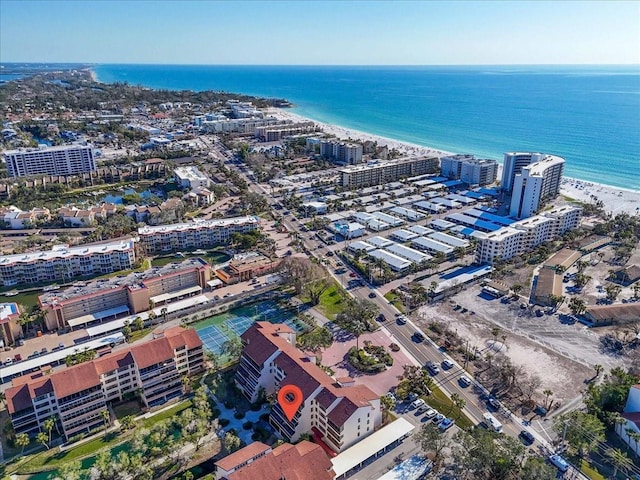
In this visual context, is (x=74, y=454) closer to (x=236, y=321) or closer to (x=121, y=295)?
(x=236, y=321)

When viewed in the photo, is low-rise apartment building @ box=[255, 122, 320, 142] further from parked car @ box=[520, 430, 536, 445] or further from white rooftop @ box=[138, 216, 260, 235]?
parked car @ box=[520, 430, 536, 445]

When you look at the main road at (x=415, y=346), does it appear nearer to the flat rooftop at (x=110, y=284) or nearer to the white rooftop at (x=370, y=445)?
the white rooftop at (x=370, y=445)

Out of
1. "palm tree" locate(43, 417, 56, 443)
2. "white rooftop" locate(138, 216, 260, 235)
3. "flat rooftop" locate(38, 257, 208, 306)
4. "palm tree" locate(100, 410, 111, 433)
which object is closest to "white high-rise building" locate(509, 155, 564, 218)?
"white rooftop" locate(138, 216, 260, 235)

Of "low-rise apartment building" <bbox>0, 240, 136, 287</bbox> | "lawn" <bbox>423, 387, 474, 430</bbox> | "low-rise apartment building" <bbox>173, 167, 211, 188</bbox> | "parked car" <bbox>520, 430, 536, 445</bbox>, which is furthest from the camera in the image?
"low-rise apartment building" <bbox>173, 167, 211, 188</bbox>

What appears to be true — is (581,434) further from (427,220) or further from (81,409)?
(427,220)

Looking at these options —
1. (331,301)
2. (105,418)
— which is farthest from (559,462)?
(105,418)

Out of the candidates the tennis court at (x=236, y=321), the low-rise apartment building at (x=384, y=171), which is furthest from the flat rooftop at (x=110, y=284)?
the low-rise apartment building at (x=384, y=171)
